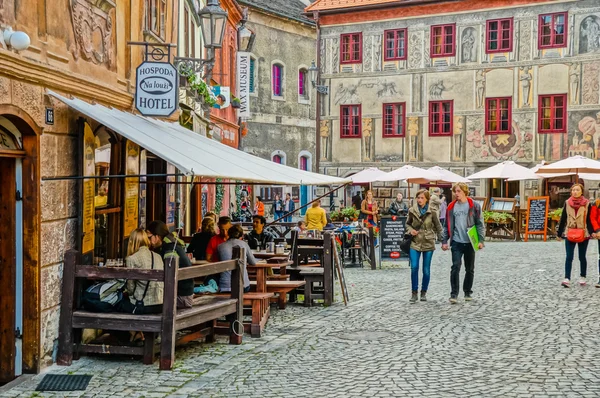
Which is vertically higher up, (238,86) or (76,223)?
(238,86)

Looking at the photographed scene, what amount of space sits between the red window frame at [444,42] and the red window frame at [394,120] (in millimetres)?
2430

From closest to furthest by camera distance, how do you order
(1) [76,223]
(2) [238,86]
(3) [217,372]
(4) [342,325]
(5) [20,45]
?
1. (5) [20,45]
2. (3) [217,372]
3. (1) [76,223]
4. (4) [342,325]
5. (2) [238,86]

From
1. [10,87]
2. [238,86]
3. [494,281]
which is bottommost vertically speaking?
[494,281]

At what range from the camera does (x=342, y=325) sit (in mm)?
10430

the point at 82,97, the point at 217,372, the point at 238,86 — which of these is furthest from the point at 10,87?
the point at 238,86

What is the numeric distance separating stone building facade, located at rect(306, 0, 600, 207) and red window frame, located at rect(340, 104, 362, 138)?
0.05 meters

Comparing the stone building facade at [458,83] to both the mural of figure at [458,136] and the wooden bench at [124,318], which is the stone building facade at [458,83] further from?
the wooden bench at [124,318]

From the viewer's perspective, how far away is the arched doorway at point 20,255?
7445 mm

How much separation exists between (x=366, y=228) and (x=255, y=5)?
19576 millimetres

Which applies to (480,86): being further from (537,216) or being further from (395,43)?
(537,216)

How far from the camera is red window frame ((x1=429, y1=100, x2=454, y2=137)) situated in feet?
112

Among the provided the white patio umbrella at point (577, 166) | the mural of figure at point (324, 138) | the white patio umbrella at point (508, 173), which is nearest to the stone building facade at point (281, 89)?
the mural of figure at point (324, 138)

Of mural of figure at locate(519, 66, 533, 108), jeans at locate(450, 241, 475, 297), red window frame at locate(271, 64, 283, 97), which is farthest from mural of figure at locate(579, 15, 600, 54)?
jeans at locate(450, 241, 475, 297)

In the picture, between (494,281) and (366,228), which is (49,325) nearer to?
(494,281)
